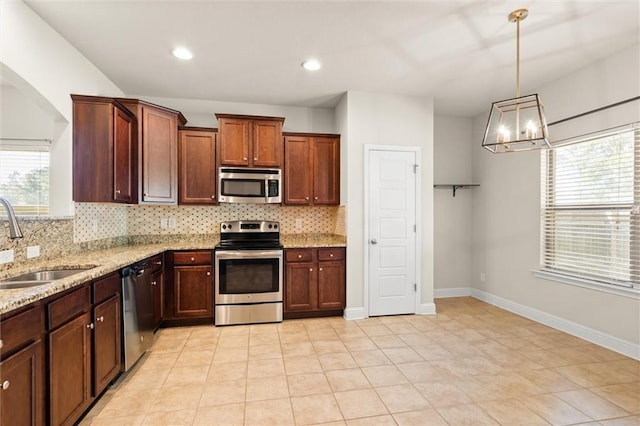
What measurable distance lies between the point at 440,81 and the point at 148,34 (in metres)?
2.95

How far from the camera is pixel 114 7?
221 centimetres

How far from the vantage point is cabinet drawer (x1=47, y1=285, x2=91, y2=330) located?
63.9 inches

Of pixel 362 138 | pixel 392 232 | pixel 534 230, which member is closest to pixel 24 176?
pixel 362 138

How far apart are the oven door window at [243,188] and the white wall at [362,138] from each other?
1086 millimetres

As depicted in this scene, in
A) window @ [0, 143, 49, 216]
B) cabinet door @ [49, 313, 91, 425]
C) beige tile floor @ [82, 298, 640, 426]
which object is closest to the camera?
cabinet door @ [49, 313, 91, 425]

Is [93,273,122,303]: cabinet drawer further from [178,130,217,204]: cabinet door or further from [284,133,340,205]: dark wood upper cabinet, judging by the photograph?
[284,133,340,205]: dark wood upper cabinet

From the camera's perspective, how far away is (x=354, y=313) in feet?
12.5

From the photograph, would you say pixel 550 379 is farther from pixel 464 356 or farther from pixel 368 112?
pixel 368 112

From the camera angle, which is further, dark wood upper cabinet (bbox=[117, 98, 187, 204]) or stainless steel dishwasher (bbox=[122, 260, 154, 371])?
dark wood upper cabinet (bbox=[117, 98, 187, 204])

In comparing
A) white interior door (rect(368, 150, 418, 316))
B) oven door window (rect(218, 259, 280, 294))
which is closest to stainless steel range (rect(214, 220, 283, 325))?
oven door window (rect(218, 259, 280, 294))

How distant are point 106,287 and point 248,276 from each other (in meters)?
1.61

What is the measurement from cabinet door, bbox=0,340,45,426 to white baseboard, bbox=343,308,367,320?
2853 mm

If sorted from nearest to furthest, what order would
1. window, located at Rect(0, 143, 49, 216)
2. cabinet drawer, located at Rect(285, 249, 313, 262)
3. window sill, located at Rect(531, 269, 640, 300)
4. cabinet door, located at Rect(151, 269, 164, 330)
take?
window sill, located at Rect(531, 269, 640, 300) → cabinet door, located at Rect(151, 269, 164, 330) → window, located at Rect(0, 143, 49, 216) → cabinet drawer, located at Rect(285, 249, 313, 262)

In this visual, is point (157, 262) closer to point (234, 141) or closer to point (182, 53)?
point (234, 141)
